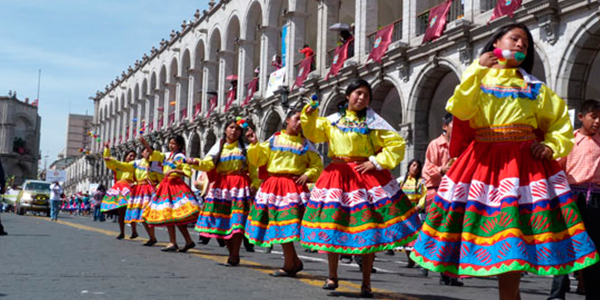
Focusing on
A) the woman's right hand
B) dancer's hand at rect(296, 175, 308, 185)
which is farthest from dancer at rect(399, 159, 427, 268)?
the woman's right hand

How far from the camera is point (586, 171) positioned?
5.81m

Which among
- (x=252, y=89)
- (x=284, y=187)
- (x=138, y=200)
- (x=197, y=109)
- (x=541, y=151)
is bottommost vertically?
(x=138, y=200)

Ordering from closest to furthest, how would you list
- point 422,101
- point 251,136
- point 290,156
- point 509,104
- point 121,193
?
point 509,104 < point 290,156 < point 251,136 < point 121,193 < point 422,101

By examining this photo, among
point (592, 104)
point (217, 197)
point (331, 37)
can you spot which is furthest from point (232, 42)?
point (592, 104)

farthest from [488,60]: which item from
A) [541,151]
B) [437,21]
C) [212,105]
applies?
[212,105]

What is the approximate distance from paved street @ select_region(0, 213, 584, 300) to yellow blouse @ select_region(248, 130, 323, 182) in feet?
3.46

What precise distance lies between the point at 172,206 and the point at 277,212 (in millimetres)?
3070

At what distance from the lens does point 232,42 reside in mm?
35219

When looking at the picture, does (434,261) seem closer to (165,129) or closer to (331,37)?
(331,37)

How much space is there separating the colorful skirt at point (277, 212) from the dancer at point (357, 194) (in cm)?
96

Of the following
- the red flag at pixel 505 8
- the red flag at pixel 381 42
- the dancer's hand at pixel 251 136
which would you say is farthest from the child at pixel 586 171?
the red flag at pixel 381 42

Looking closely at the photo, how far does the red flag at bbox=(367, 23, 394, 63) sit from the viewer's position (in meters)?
20.5

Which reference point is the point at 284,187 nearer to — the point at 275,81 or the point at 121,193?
the point at 121,193

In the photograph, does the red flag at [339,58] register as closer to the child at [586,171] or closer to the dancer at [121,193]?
the dancer at [121,193]
